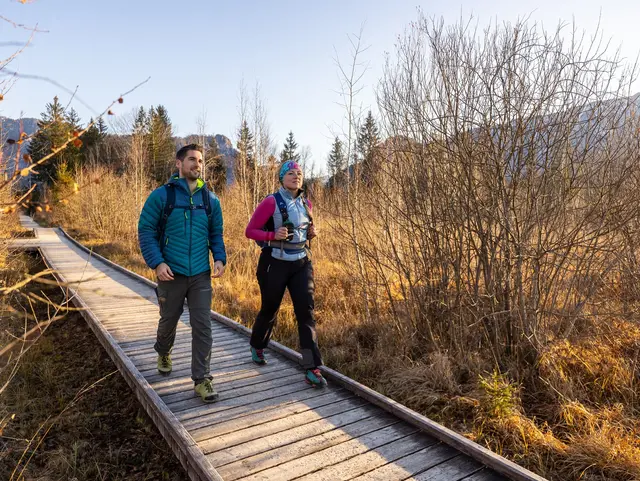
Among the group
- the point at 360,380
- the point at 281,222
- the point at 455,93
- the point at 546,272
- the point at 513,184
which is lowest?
the point at 360,380

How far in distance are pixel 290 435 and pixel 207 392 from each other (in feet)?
3.05

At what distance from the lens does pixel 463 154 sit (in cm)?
486

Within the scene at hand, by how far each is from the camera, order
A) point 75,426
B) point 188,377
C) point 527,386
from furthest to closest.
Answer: point 75,426
point 527,386
point 188,377

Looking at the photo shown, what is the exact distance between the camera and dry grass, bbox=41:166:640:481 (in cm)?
341

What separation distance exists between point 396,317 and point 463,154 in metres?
2.33

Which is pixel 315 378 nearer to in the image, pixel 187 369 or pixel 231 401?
pixel 231 401

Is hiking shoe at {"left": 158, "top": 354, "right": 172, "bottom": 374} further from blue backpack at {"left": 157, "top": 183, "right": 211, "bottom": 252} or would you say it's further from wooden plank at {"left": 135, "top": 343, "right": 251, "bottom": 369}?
blue backpack at {"left": 157, "top": 183, "right": 211, "bottom": 252}

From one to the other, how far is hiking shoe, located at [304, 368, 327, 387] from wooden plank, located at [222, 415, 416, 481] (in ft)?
2.32

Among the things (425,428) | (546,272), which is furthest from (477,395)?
(546,272)

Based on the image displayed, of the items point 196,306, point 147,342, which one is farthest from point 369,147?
point 147,342

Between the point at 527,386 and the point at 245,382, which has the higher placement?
the point at 245,382

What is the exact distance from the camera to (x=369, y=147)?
6.36m

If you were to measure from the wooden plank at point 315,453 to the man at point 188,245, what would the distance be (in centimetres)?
101

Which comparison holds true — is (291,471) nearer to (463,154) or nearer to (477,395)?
(477,395)
